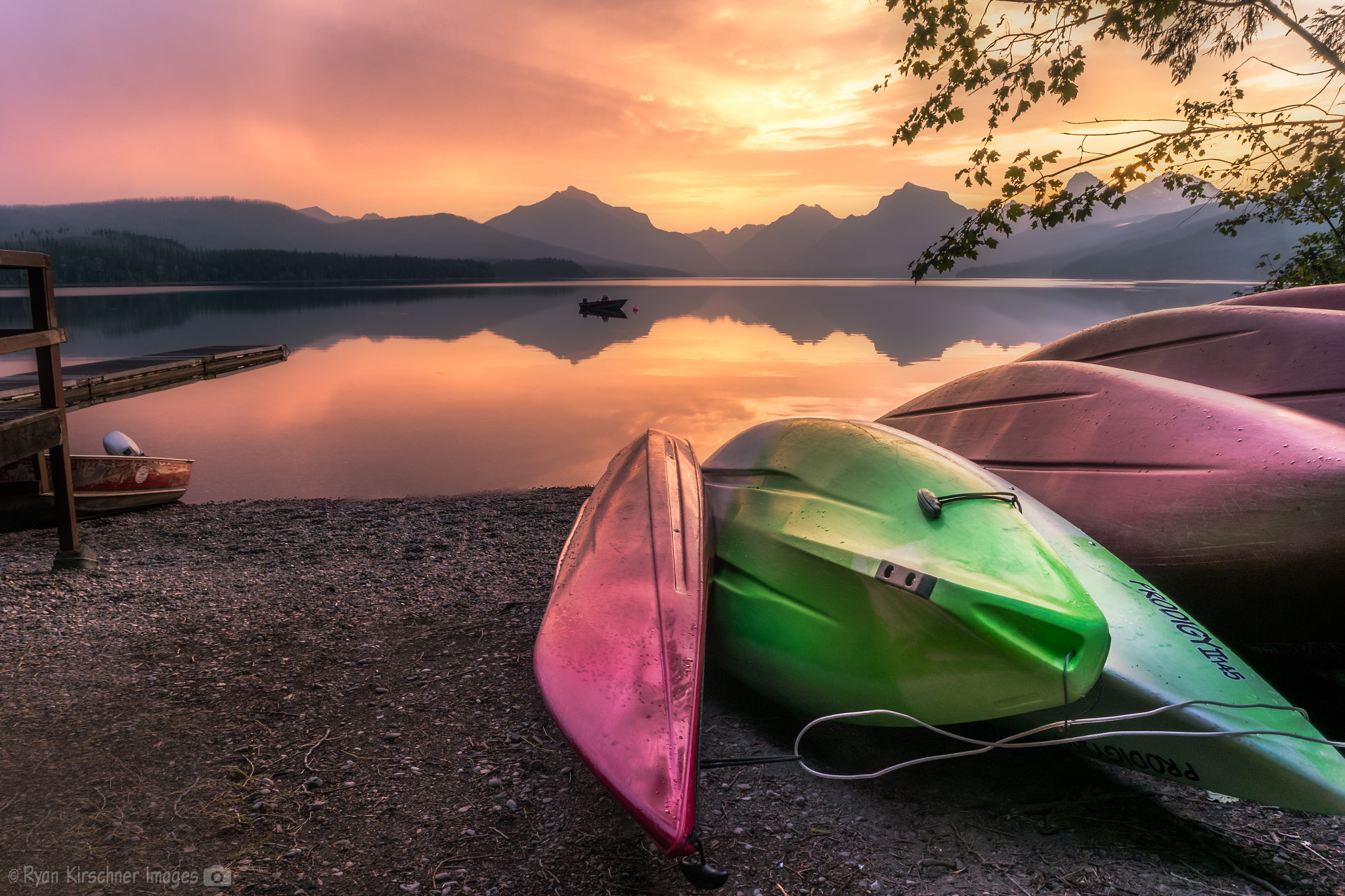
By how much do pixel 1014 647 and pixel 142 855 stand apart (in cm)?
312

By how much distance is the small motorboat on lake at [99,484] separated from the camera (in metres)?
6.77

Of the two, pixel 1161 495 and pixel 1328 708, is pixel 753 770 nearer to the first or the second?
pixel 1161 495

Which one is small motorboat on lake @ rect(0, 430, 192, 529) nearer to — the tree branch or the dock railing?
the dock railing

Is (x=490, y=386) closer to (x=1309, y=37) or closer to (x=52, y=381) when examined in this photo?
(x=52, y=381)

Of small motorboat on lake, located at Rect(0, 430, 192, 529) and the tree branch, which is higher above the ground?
the tree branch

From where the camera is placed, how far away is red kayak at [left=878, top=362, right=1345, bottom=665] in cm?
308

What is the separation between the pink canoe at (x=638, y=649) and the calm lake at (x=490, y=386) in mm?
7031

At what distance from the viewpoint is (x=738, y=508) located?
3.91 m

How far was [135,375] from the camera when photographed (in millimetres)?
13547

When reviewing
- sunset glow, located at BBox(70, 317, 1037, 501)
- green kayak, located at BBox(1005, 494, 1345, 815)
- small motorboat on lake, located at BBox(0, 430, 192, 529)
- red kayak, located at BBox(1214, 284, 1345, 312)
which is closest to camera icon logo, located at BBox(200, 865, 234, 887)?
green kayak, located at BBox(1005, 494, 1345, 815)

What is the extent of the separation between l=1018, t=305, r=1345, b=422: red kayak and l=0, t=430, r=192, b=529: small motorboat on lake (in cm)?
919

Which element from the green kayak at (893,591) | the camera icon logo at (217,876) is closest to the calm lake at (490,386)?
the green kayak at (893,591)

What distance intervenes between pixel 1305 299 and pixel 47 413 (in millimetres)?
9683

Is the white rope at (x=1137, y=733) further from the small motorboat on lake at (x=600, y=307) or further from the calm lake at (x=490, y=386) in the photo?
the small motorboat on lake at (x=600, y=307)
